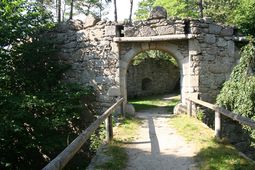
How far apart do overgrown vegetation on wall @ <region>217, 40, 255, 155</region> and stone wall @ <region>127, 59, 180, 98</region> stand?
7.24 meters

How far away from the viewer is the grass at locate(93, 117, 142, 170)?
14.5 feet

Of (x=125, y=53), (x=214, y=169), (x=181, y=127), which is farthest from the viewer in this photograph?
(x=125, y=53)

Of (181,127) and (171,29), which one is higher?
(171,29)

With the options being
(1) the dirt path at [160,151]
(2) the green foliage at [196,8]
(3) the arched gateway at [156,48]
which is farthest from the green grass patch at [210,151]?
(2) the green foliage at [196,8]

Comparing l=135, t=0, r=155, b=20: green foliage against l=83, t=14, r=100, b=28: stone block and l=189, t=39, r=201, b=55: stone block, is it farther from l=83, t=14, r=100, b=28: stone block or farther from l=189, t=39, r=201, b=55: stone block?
l=189, t=39, r=201, b=55: stone block

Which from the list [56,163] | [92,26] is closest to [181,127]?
[92,26]

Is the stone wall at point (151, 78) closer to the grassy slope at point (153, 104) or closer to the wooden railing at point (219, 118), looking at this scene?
the grassy slope at point (153, 104)

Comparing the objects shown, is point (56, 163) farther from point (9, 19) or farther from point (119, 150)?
point (9, 19)

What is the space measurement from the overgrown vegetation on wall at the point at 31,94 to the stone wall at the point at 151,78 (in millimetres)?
6484

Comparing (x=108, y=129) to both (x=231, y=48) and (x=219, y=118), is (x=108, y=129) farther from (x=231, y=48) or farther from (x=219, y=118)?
(x=231, y=48)

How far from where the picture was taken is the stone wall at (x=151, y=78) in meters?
15.5

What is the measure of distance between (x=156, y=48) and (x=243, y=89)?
107 inches

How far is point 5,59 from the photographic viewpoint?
8.12 meters

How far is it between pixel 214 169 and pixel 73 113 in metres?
4.78
